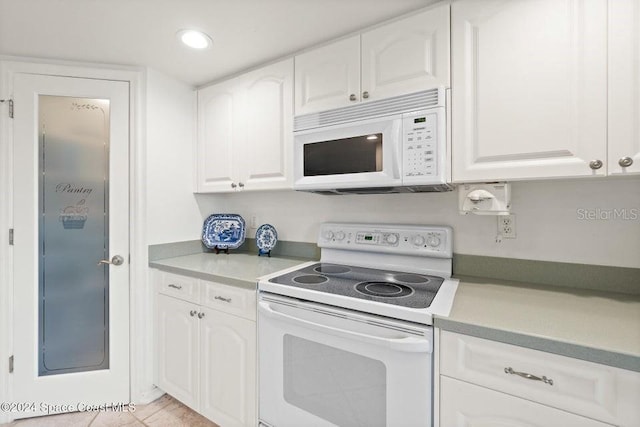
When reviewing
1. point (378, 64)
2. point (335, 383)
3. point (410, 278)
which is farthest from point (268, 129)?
point (335, 383)

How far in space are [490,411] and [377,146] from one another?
1.09 meters

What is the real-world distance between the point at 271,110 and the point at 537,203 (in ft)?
4.97

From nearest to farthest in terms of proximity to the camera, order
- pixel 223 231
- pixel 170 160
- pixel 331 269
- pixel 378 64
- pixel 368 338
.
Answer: pixel 368 338 → pixel 378 64 → pixel 331 269 → pixel 170 160 → pixel 223 231

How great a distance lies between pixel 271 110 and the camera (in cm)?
177

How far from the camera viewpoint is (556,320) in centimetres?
94

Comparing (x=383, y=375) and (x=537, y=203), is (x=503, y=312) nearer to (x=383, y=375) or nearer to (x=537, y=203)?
(x=383, y=375)

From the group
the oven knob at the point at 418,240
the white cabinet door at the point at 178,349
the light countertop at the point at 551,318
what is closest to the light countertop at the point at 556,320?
the light countertop at the point at 551,318

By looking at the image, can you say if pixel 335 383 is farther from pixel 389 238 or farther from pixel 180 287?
pixel 180 287

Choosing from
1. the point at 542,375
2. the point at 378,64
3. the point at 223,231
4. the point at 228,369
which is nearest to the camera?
the point at 542,375

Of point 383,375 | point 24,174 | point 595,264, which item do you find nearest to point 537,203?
point 595,264

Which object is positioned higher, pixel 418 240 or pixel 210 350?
pixel 418 240

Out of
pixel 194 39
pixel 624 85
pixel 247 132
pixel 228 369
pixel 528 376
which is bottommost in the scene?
pixel 228 369

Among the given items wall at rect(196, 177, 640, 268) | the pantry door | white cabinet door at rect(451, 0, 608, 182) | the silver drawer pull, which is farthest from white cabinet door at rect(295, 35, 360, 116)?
the silver drawer pull

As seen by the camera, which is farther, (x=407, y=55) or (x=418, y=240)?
(x=418, y=240)
